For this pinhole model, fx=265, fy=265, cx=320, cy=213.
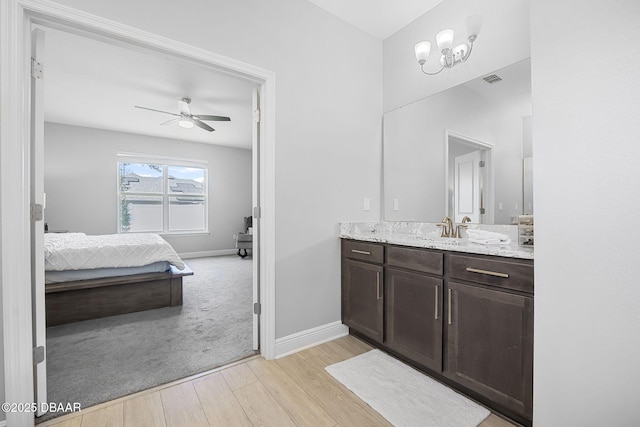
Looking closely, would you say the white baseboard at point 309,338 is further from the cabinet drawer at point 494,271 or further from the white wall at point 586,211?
the white wall at point 586,211

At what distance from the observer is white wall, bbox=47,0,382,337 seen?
186cm

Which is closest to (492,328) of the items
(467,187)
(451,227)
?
(451,227)

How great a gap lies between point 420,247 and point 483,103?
1.22 metres

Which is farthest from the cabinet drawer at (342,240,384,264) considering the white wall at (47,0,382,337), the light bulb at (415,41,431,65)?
the light bulb at (415,41,431,65)

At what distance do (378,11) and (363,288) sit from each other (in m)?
2.35

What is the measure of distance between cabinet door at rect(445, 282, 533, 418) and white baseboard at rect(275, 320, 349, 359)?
964mm

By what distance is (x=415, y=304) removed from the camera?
1.79 meters

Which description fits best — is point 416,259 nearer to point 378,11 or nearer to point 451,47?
point 451,47

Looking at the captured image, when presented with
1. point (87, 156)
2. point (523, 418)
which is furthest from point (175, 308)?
point (87, 156)

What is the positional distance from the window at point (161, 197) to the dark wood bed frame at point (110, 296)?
344cm

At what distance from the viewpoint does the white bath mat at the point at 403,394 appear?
1.41 m

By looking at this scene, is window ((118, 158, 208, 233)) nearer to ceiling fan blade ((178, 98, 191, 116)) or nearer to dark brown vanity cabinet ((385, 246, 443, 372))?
ceiling fan blade ((178, 98, 191, 116))

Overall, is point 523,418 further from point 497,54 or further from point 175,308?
point 175,308

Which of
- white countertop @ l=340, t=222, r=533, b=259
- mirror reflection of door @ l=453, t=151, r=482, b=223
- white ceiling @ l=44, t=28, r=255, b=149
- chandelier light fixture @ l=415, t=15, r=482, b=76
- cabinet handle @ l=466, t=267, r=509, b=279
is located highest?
white ceiling @ l=44, t=28, r=255, b=149
